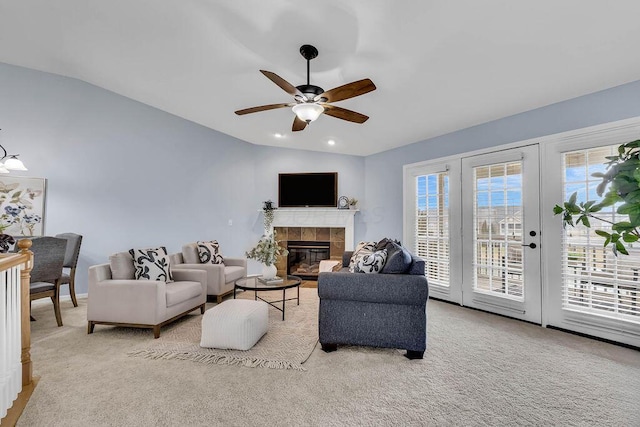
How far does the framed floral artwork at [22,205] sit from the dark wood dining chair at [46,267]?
4.67ft

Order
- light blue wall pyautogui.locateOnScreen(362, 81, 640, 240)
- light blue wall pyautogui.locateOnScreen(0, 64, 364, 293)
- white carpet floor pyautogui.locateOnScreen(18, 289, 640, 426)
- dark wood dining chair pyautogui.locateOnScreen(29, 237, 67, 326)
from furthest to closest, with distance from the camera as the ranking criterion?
1. light blue wall pyautogui.locateOnScreen(0, 64, 364, 293)
2. dark wood dining chair pyautogui.locateOnScreen(29, 237, 67, 326)
3. light blue wall pyautogui.locateOnScreen(362, 81, 640, 240)
4. white carpet floor pyautogui.locateOnScreen(18, 289, 640, 426)

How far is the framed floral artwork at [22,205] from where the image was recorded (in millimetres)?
4078

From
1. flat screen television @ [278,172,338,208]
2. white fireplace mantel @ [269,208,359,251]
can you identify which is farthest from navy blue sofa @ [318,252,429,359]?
flat screen television @ [278,172,338,208]

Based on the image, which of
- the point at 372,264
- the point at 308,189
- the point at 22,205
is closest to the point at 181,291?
the point at 372,264

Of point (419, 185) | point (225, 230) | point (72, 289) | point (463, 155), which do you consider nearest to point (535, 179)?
point (463, 155)

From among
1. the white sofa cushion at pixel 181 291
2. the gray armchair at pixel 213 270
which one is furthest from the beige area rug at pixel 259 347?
the gray armchair at pixel 213 270

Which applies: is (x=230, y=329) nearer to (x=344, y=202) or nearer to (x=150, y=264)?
(x=150, y=264)

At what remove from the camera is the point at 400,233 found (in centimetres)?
522

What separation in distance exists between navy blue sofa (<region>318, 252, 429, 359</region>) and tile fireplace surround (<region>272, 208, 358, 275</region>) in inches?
126

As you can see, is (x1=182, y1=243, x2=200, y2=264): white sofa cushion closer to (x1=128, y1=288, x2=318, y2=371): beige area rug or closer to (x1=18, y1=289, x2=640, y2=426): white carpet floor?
(x1=128, y1=288, x2=318, y2=371): beige area rug

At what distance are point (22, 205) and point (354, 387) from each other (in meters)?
4.92

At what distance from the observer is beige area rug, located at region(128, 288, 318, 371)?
97.6 inches

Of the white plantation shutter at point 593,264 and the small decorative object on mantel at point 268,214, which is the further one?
the small decorative object on mantel at point 268,214

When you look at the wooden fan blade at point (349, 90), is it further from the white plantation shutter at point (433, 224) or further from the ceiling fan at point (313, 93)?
the white plantation shutter at point (433, 224)
